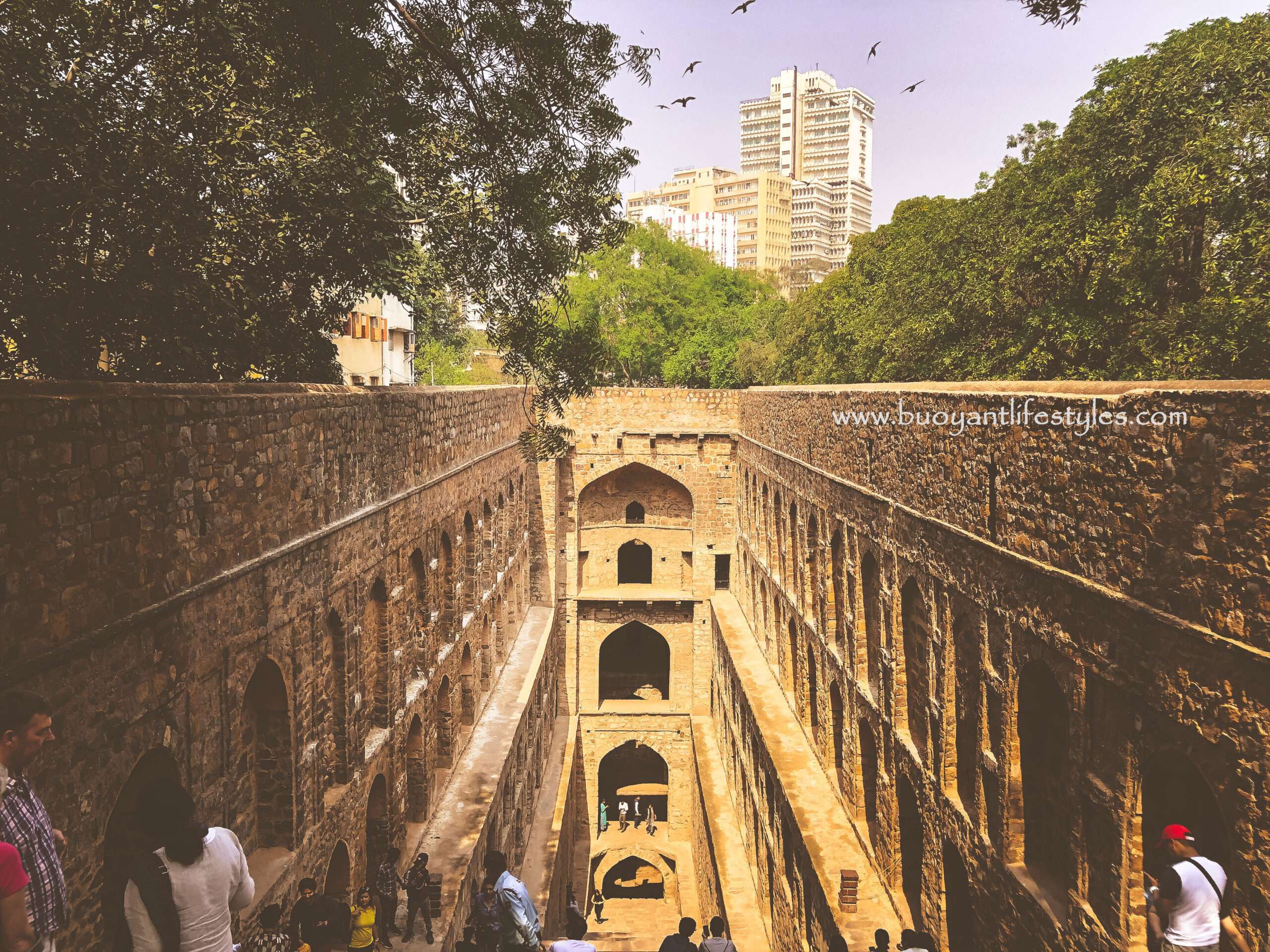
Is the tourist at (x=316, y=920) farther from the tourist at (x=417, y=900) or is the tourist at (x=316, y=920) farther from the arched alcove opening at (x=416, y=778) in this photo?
the arched alcove opening at (x=416, y=778)

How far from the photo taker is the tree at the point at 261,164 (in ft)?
26.3

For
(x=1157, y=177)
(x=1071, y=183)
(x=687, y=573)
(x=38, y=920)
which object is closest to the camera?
(x=38, y=920)

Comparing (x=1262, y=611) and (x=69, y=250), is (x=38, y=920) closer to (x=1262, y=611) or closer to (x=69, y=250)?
(x=1262, y=611)

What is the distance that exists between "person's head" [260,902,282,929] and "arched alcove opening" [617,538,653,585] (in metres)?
22.3

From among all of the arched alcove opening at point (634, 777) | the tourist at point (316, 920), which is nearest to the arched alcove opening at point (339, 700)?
the tourist at point (316, 920)

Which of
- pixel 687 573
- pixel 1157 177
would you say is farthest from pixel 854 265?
pixel 1157 177

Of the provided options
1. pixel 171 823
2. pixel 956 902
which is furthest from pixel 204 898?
pixel 956 902

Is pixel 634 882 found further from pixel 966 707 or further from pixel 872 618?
pixel 966 707

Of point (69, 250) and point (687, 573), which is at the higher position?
point (69, 250)

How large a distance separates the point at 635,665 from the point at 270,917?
80.2 ft

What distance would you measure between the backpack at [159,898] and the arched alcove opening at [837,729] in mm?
10603

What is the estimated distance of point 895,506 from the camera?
34.5ft

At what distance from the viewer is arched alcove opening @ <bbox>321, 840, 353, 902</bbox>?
918cm

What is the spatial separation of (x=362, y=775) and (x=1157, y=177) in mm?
12259
